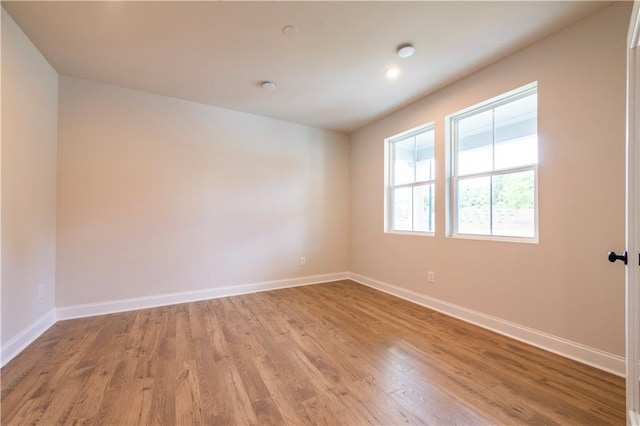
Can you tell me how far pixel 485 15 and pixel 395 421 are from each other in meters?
2.83

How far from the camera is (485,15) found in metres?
1.96

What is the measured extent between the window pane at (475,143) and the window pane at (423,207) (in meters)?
0.51

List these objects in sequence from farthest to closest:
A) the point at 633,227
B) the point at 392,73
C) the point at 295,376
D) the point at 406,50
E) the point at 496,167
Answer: the point at 392,73
the point at 496,167
the point at 406,50
the point at 295,376
the point at 633,227

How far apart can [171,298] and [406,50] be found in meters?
3.84

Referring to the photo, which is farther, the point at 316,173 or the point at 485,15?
the point at 316,173

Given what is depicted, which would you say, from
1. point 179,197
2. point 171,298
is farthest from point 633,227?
point 171,298

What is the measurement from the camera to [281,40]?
2.26 m

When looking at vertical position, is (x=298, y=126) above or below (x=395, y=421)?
above

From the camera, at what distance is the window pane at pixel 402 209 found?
3.71m

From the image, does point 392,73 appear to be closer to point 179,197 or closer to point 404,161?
point 404,161

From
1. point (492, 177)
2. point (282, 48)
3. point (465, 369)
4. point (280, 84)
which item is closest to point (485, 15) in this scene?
point (492, 177)

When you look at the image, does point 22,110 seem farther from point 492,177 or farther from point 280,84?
point 492,177

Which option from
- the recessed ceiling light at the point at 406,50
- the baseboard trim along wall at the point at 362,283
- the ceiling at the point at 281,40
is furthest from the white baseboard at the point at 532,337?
the recessed ceiling light at the point at 406,50

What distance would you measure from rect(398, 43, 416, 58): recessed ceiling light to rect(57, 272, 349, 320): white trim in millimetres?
3330
